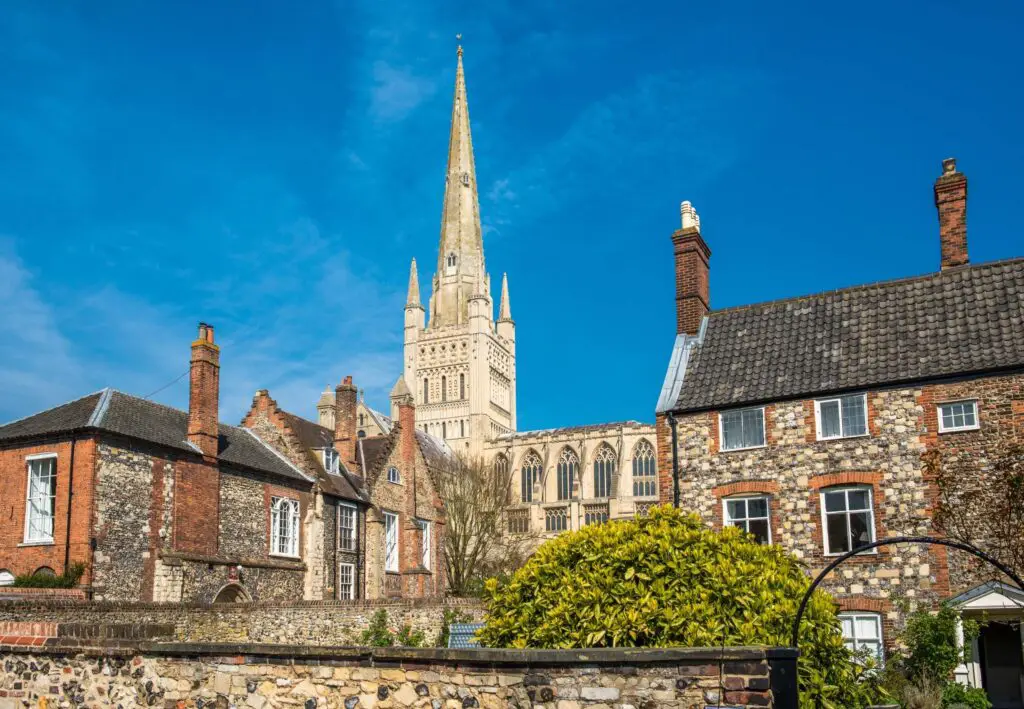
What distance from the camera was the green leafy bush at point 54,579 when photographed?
26.5 meters

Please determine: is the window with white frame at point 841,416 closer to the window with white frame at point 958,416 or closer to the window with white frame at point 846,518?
the window with white frame at point 846,518

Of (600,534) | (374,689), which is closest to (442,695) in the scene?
(374,689)

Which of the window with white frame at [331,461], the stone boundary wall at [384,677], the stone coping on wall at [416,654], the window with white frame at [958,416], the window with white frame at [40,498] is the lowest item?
the stone boundary wall at [384,677]

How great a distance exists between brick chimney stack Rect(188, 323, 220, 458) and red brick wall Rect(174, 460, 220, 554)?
2.47 feet

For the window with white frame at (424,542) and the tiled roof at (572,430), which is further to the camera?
the tiled roof at (572,430)

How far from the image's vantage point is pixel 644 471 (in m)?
91.8

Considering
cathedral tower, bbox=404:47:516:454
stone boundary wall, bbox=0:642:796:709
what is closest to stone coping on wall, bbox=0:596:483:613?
stone boundary wall, bbox=0:642:796:709

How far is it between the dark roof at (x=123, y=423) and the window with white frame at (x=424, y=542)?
10901mm

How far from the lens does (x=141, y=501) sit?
29.7 meters

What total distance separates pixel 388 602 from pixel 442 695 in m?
17.2

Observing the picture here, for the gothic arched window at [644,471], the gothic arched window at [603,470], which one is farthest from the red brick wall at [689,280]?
the gothic arched window at [603,470]

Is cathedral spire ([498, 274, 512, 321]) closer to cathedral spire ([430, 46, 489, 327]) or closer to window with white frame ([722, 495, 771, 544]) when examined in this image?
cathedral spire ([430, 46, 489, 327])

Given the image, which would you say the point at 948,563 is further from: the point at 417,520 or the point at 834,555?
the point at 417,520

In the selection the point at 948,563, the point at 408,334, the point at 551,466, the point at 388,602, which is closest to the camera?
the point at 948,563
